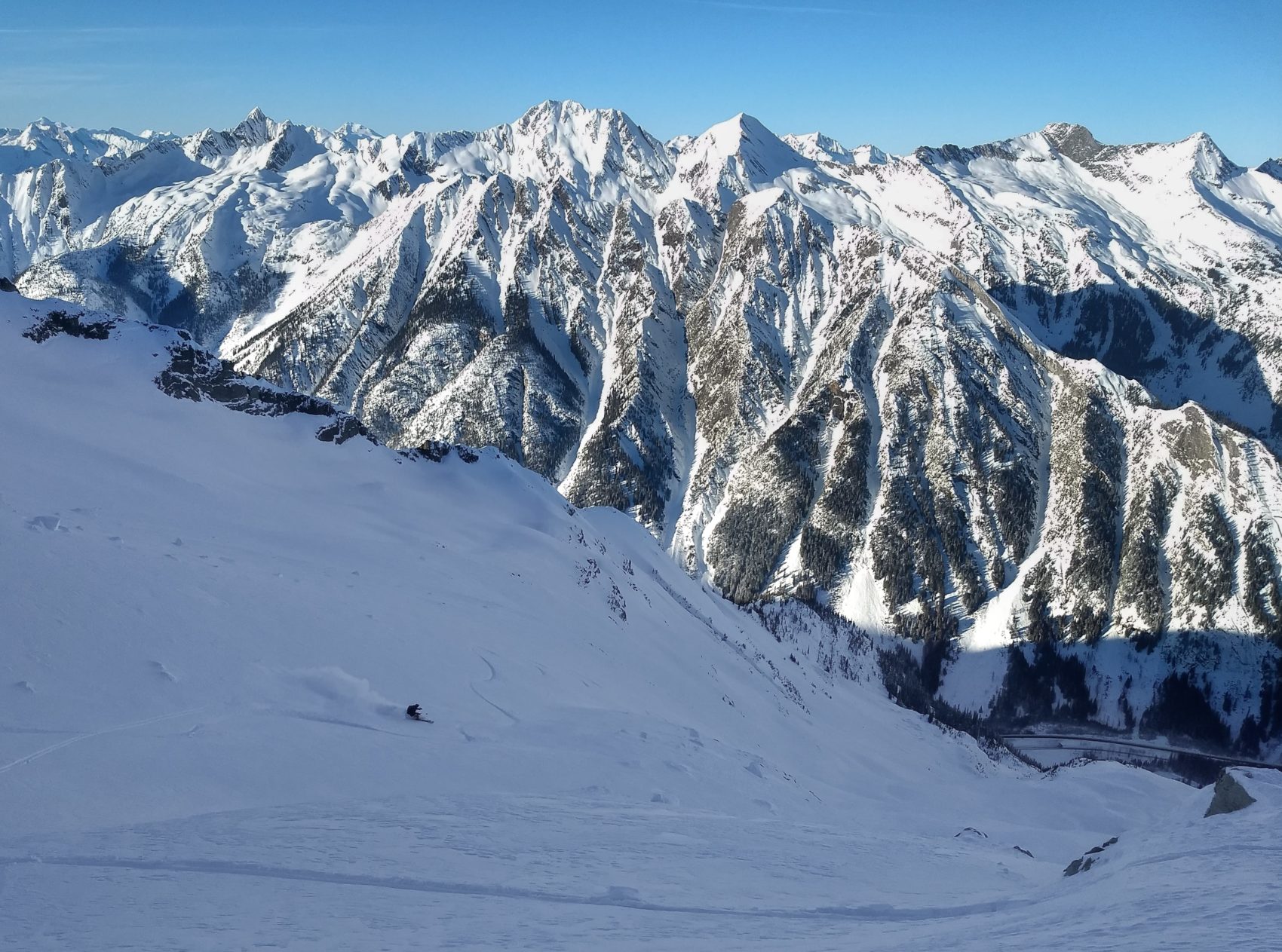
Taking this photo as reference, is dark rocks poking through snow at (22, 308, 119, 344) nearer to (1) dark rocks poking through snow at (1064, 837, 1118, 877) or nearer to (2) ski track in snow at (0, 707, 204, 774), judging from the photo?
(2) ski track in snow at (0, 707, 204, 774)

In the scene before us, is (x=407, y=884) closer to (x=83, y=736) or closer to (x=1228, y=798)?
(x=83, y=736)

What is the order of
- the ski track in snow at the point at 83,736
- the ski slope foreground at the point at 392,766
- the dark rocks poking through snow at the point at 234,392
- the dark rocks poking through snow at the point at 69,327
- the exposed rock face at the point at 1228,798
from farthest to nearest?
the dark rocks poking through snow at the point at 234,392, the dark rocks poking through snow at the point at 69,327, the exposed rock face at the point at 1228,798, the ski track in snow at the point at 83,736, the ski slope foreground at the point at 392,766

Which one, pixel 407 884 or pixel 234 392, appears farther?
pixel 234 392

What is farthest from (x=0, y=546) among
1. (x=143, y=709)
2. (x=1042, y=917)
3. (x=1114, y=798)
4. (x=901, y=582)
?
(x=901, y=582)

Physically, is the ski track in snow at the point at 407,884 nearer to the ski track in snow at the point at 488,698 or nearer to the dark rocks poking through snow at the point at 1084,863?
the dark rocks poking through snow at the point at 1084,863

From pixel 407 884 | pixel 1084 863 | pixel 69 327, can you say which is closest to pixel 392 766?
pixel 407 884

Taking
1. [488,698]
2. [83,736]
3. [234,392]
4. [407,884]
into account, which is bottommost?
[83,736]

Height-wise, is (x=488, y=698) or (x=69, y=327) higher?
(x=69, y=327)

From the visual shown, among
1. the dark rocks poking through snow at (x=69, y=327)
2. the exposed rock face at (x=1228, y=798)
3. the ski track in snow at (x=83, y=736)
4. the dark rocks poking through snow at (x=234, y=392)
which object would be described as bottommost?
the ski track in snow at (x=83, y=736)

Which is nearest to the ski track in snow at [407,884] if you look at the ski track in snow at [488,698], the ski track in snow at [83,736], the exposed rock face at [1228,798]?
the ski track in snow at [83,736]
